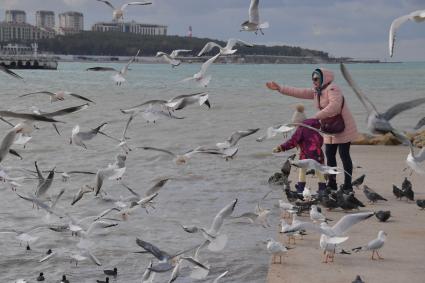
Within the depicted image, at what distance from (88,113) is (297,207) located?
28304 mm

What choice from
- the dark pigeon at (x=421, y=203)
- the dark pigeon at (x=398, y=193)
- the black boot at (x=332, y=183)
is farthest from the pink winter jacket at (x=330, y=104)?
the dark pigeon at (x=421, y=203)

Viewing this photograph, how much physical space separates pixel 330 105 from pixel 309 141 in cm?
72

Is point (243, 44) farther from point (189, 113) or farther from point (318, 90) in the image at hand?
point (189, 113)

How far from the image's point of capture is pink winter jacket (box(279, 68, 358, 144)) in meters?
11.1

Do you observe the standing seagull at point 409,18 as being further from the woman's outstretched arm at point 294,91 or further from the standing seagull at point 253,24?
the woman's outstretched arm at point 294,91

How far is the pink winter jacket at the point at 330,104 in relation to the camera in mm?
11094

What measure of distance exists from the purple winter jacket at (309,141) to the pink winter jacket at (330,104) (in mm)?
214

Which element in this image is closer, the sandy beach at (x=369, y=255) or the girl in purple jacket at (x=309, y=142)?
the sandy beach at (x=369, y=255)

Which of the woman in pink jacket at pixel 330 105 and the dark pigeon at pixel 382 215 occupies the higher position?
the woman in pink jacket at pixel 330 105

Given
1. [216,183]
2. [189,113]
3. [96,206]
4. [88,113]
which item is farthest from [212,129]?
[96,206]

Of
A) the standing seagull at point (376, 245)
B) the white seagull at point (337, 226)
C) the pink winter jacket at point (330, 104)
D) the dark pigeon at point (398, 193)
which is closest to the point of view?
the white seagull at point (337, 226)

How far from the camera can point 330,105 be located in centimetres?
1109

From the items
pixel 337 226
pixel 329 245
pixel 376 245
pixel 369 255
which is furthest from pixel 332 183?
pixel 337 226

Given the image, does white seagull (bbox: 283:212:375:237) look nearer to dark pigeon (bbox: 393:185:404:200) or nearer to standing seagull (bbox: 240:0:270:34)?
standing seagull (bbox: 240:0:270:34)
